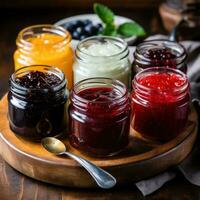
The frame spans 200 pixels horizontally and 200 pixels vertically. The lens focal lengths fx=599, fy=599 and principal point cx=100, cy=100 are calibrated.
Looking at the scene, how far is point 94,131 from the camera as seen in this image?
1.35m

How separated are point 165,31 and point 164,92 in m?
0.84

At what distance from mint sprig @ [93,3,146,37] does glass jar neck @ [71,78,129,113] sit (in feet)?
1.64

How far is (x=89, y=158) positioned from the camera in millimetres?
1381

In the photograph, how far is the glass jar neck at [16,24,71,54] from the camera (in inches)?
63.7

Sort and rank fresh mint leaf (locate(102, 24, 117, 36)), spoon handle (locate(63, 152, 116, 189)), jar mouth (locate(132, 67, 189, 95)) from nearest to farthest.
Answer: spoon handle (locate(63, 152, 116, 189)), jar mouth (locate(132, 67, 189, 95)), fresh mint leaf (locate(102, 24, 117, 36))

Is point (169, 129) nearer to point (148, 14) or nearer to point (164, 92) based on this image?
point (164, 92)

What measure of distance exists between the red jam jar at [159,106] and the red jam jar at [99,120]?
2.3 inches

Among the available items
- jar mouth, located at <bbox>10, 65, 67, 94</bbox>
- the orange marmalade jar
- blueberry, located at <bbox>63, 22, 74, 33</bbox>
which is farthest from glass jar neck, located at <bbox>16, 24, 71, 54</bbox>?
blueberry, located at <bbox>63, 22, 74, 33</bbox>

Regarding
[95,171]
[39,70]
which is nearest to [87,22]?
[39,70]

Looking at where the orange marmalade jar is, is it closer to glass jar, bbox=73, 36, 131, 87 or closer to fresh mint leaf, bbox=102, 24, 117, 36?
glass jar, bbox=73, 36, 131, 87

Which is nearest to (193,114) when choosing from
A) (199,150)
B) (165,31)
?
(199,150)

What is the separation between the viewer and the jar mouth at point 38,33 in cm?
162

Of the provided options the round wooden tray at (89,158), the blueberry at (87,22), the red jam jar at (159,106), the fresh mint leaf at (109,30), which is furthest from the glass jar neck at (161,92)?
the blueberry at (87,22)

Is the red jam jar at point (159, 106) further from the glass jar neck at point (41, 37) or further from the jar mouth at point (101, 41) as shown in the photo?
the glass jar neck at point (41, 37)
